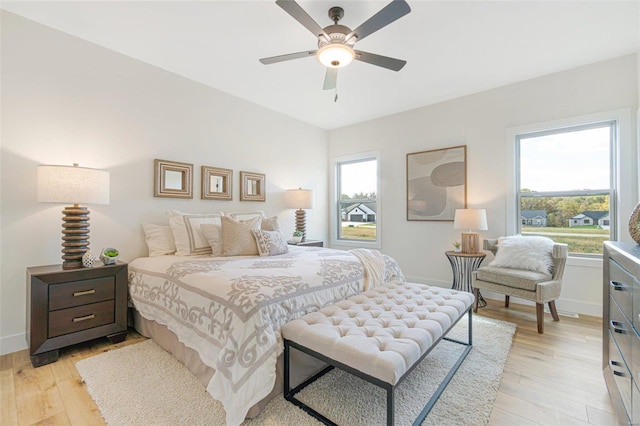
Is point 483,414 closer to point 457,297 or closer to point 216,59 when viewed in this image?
point 457,297

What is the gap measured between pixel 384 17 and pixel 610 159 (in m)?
3.08

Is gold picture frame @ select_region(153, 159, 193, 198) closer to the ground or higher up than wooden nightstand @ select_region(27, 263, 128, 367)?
higher up

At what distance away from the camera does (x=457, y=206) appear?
397 cm

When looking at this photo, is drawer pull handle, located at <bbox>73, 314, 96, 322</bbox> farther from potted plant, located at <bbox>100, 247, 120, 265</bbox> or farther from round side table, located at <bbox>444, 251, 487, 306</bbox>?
round side table, located at <bbox>444, 251, 487, 306</bbox>

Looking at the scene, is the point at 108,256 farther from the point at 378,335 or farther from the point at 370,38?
the point at 370,38

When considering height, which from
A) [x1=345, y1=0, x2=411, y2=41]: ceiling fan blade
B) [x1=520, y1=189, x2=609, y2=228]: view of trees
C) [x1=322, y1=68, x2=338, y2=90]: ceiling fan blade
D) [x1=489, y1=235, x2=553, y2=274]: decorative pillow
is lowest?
[x1=489, y1=235, x2=553, y2=274]: decorative pillow

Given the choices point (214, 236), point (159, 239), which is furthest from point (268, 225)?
point (159, 239)

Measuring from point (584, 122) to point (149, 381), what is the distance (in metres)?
4.74

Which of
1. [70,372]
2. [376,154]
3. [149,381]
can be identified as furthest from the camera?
[376,154]

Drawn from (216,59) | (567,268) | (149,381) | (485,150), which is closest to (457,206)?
(485,150)

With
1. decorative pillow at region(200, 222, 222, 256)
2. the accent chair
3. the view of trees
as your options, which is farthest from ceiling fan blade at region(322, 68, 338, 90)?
the view of trees

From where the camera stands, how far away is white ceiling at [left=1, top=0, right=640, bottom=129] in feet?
7.42

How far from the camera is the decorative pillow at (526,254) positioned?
2.93m

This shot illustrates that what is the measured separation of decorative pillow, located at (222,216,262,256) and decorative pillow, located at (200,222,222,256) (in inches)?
2.4
